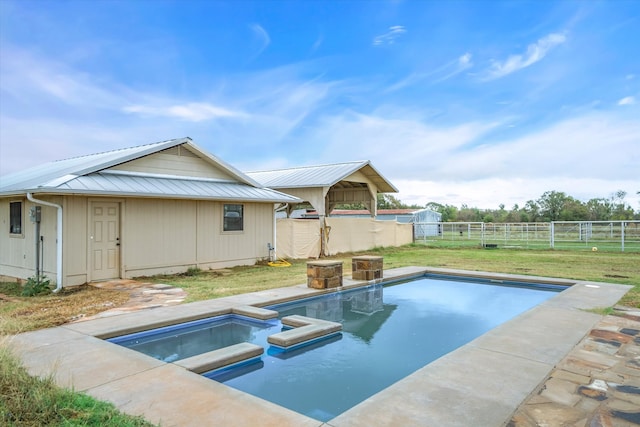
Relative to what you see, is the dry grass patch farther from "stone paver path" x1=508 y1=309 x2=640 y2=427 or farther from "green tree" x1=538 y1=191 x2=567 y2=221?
"green tree" x1=538 y1=191 x2=567 y2=221

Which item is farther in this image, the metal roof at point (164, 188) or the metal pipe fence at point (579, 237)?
the metal pipe fence at point (579, 237)

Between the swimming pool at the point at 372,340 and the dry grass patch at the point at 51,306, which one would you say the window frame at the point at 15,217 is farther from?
the swimming pool at the point at 372,340

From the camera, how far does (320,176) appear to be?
18.5m

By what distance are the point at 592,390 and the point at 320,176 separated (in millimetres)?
15488

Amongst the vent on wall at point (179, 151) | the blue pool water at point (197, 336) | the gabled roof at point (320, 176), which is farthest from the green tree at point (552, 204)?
the blue pool water at point (197, 336)

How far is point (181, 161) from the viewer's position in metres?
12.2

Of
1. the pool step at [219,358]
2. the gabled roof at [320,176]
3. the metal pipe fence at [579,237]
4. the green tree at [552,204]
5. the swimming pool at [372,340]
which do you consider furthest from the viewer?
the green tree at [552,204]

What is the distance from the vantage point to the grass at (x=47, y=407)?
2764 millimetres

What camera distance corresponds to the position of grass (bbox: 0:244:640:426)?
2.88 m

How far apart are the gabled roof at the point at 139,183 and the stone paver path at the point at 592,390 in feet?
29.8

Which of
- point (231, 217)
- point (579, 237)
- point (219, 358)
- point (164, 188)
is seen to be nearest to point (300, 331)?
point (219, 358)

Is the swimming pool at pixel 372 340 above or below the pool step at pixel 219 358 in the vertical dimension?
below

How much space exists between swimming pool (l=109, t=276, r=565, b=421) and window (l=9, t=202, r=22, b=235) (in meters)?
7.74

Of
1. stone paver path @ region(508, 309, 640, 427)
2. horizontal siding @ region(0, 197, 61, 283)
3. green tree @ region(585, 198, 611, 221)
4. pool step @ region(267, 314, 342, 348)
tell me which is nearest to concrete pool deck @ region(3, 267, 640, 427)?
stone paver path @ region(508, 309, 640, 427)
